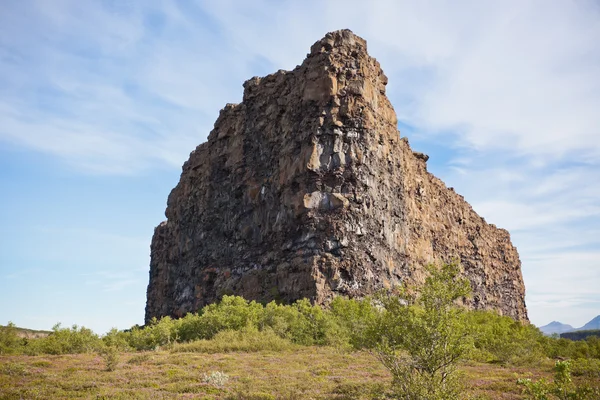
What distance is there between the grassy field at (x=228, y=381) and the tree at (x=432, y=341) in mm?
1515

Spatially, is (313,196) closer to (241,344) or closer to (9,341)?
(241,344)

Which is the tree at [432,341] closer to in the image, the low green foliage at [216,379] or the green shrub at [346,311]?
the low green foliage at [216,379]

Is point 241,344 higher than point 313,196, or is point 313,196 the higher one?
point 313,196

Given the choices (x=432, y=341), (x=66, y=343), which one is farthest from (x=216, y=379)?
(x=66, y=343)

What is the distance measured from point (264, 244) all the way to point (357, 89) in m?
21.4

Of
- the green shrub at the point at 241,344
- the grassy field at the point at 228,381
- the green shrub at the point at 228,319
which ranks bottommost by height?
the grassy field at the point at 228,381

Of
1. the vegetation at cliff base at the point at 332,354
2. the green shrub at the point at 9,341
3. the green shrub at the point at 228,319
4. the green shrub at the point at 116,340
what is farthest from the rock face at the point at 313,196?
the green shrub at the point at 9,341

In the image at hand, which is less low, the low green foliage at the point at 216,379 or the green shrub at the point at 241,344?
the green shrub at the point at 241,344

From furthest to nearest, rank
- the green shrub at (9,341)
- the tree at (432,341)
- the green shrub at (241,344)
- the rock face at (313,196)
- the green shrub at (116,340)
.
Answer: the rock face at (313,196)
the green shrub at (116,340)
the green shrub at (9,341)
the green shrub at (241,344)
the tree at (432,341)

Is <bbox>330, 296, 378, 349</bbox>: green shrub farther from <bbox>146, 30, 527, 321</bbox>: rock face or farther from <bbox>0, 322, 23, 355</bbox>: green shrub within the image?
<bbox>0, 322, 23, 355</bbox>: green shrub

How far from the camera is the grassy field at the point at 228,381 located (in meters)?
18.3

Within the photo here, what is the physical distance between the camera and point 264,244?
56.4 m

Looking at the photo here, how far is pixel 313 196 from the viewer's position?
4869 centimetres

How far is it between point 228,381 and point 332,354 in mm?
12015
